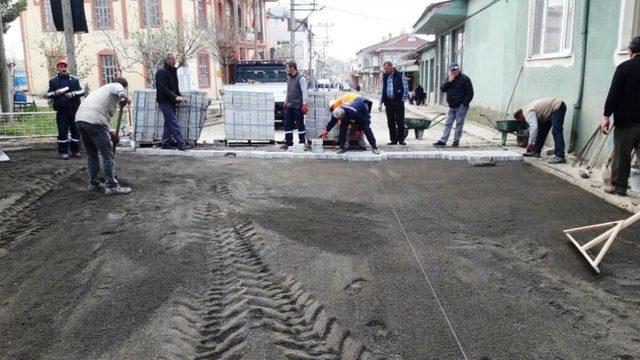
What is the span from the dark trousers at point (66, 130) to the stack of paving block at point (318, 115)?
168 inches

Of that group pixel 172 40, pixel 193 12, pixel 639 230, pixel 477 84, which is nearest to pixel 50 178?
pixel 639 230

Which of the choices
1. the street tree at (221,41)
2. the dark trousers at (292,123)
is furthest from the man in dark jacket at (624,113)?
the street tree at (221,41)

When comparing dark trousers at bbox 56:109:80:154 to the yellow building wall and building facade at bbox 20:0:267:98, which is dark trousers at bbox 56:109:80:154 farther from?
the yellow building wall

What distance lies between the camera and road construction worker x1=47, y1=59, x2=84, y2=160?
927 cm

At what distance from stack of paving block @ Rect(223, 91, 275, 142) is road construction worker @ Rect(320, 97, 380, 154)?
1676mm

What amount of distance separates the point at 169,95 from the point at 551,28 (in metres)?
7.67

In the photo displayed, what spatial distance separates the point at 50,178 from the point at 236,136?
4.17 m

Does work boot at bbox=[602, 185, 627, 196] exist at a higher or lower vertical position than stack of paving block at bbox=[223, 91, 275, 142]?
lower

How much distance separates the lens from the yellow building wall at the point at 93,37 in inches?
1251

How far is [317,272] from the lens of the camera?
4164 millimetres

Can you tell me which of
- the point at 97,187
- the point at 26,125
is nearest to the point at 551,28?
the point at 97,187

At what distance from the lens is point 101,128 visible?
682 cm

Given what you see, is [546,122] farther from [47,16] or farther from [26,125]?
[47,16]

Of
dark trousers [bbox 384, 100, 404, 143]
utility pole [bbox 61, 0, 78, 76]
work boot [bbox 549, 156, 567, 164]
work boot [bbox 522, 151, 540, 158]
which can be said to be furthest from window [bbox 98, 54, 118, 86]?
work boot [bbox 549, 156, 567, 164]
